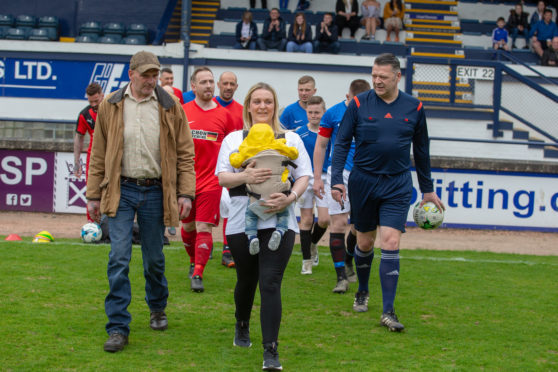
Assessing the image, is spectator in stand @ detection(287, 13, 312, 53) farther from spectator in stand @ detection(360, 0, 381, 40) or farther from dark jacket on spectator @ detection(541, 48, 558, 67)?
dark jacket on spectator @ detection(541, 48, 558, 67)

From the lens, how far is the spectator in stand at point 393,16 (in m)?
20.3

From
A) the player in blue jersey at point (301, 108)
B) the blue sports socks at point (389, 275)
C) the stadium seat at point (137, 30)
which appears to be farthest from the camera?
the stadium seat at point (137, 30)

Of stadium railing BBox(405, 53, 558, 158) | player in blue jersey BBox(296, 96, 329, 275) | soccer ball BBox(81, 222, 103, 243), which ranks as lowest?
soccer ball BBox(81, 222, 103, 243)

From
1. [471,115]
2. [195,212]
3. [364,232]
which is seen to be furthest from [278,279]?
[471,115]

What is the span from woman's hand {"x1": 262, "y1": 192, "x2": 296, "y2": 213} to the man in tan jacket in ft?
2.94

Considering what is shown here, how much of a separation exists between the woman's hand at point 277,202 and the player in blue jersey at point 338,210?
224cm

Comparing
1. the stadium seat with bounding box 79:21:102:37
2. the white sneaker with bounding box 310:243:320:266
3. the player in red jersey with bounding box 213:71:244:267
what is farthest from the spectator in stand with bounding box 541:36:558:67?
the player in red jersey with bounding box 213:71:244:267

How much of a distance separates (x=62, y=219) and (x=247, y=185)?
835 cm

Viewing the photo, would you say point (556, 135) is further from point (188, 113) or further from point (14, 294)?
point (14, 294)

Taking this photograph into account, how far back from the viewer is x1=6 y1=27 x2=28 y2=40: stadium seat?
18984 millimetres

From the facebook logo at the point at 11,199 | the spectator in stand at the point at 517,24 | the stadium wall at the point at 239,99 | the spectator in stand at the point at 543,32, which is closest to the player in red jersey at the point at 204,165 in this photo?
the stadium wall at the point at 239,99

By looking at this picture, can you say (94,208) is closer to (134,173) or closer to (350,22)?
(134,173)

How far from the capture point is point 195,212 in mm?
7262

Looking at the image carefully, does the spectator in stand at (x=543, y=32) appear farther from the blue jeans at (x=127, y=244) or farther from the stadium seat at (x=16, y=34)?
the blue jeans at (x=127, y=244)
